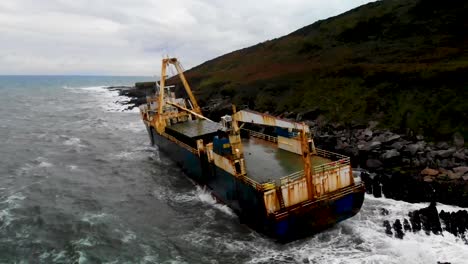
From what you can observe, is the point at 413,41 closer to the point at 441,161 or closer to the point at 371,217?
the point at 441,161

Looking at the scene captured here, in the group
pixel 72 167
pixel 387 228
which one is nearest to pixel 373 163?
pixel 387 228

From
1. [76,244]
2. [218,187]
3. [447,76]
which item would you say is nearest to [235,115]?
[218,187]

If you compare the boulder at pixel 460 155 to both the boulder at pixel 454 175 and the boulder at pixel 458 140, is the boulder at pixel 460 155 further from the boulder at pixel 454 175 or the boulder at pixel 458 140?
the boulder at pixel 454 175

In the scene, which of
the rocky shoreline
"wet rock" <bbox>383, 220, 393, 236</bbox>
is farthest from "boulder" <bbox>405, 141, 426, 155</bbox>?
"wet rock" <bbox>383, 220, 393, 236</bbox>

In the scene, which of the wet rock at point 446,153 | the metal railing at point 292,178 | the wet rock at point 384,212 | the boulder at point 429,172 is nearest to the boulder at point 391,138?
the wet rock at point 446,153

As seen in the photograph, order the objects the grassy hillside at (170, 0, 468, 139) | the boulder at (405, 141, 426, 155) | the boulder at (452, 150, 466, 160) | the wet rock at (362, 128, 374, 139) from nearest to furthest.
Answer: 1. the boulder at (452, 150, 466, 160)
2. the boulder at (405, 141, 426, 155)
3. the wet rock at (362, 128, 374, 139)
4. the grassy hillside at (170, 0, 468, 139)

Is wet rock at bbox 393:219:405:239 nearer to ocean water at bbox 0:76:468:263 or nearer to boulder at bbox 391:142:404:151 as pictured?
ocean water at bbox 0:76:468:263

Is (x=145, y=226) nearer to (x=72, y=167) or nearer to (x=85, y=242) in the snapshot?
(x=85, y=242)
